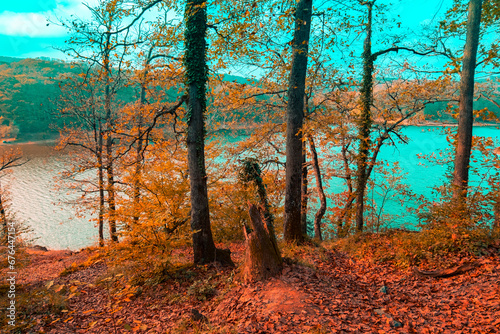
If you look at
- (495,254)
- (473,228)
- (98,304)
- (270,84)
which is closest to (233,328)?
(98,304)

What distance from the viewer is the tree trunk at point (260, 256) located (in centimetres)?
476

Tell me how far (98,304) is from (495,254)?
8303mm

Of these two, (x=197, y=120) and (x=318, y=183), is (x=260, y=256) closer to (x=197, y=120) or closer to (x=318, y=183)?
(x=197, y=120)

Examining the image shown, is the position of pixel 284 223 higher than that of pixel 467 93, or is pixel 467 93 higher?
pixel 467 93

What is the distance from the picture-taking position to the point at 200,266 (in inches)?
262

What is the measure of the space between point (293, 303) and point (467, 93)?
7.07 m

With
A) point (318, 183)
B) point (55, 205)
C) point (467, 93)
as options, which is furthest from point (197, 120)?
point (55, 205)

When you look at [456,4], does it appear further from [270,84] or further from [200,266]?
[200,266]

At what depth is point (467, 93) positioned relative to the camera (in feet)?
21.9

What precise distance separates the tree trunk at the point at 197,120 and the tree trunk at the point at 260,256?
1901mm

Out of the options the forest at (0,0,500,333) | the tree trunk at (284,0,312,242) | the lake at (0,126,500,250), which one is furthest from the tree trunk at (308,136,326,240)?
the lake at (0,126,500,250)

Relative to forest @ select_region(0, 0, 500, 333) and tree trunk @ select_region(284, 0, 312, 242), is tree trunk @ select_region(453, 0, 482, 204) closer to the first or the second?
forest @ select_region(0, 0, 500, 333)

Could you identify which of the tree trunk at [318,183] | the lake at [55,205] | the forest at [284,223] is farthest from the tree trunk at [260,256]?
the lake at [55,205]

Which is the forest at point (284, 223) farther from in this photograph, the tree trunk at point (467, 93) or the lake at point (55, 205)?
the lake at point (55, 205)
